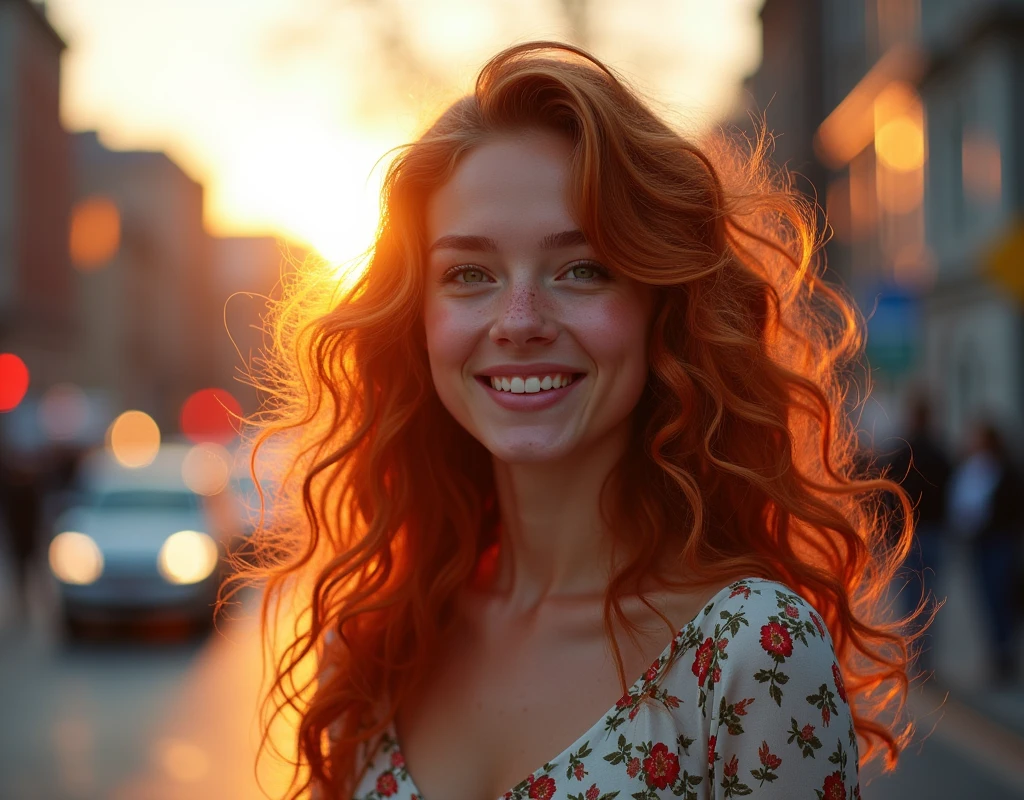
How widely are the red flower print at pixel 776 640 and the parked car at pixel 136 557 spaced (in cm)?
1185

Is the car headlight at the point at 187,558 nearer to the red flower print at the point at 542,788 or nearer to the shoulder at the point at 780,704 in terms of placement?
the red flower print at the point at 542,788

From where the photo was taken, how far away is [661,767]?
1.98 m

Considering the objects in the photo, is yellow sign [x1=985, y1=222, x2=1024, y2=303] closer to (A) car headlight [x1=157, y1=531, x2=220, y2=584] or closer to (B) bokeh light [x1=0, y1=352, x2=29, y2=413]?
(A) car headlight [x1=157, y1=531, x2=220, y2=584]

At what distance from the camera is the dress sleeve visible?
1.85m

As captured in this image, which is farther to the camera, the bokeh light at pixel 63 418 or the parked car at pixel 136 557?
the bokeh light at pixel 63 418

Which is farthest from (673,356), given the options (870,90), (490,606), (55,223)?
(55,223)

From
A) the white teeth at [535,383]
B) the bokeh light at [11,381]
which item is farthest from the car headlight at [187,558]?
the bokeh light at [11,381]

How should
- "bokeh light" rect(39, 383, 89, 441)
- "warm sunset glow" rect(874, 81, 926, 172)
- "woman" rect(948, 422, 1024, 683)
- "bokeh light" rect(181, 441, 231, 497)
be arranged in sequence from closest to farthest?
1. "woman" rect(948, 422, 1024, 683)
2. "bokeh light" rect(181, 441, 231, 497)
3. "warm sunset glow" rect(874, 81, 926, 172)
4. "bokeh light" rect(39, 383, 89, 441)

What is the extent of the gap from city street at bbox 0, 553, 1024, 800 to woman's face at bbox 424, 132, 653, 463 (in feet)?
9.77

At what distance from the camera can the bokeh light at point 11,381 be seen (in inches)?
1681

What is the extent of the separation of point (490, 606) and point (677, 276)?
76 cm

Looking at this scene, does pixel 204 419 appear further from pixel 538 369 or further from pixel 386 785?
pixel 538 369

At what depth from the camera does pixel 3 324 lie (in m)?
48.3

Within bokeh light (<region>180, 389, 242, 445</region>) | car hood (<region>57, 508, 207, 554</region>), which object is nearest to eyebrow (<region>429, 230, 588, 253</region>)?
car hood (<region>57, 508, 207, 554</region>)
